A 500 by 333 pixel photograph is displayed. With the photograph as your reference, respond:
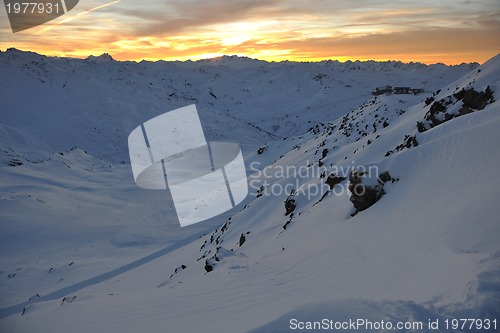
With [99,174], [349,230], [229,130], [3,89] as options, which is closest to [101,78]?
[3,89]

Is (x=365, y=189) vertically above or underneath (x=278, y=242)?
above

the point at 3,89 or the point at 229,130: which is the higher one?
the point at 3,89

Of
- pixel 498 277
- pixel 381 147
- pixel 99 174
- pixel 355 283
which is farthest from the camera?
pixel 99 174

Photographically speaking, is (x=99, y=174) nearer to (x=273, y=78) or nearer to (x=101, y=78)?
(x=101, y=78)

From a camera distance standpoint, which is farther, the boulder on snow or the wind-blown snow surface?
the boulder on snow

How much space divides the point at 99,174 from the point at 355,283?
35.2 metres

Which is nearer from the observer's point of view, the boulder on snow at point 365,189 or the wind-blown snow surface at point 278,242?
the wind-blown snow surface at point 278,242

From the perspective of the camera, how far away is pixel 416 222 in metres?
8.52

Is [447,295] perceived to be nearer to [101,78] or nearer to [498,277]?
[498,277]

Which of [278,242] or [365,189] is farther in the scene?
[278,242]

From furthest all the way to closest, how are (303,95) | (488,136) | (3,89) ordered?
(303,95), (3,89), (488,136)

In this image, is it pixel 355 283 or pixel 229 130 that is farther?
pixel 229 130

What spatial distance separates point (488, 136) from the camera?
10023 mm

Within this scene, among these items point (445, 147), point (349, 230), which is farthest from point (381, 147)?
point (349, 230)
